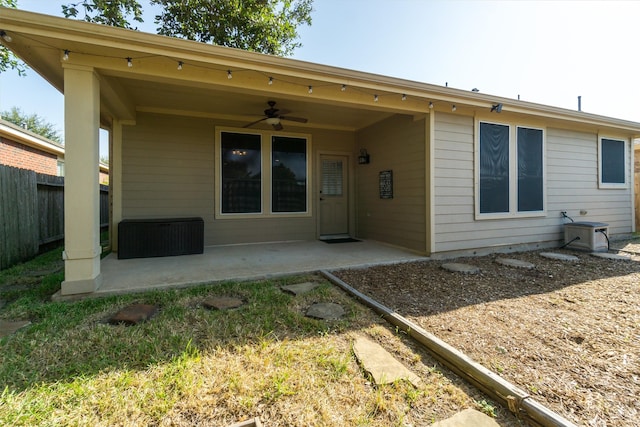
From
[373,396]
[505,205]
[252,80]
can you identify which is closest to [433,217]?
[505,205]

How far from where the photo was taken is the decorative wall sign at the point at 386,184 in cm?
575

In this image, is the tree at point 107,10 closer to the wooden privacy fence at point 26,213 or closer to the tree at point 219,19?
the tree at point 219,19

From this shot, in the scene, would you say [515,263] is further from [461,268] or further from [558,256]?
[558,256]

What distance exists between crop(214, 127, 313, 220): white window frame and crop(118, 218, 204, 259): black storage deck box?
0.83 m

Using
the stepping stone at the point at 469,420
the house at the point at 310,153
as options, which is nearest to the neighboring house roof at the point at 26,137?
the house at the point at 310,153

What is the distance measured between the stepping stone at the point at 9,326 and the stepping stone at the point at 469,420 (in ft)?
10.1

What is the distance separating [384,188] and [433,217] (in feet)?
4.43

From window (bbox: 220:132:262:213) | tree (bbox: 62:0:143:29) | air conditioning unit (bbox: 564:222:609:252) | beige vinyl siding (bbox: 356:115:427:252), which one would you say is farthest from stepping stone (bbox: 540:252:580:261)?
tree (bbox: 62:0:143:29)

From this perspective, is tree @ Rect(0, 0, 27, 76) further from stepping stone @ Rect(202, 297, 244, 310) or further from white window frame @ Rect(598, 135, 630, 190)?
white window frame @ Rect(598, 135, 630, 190)

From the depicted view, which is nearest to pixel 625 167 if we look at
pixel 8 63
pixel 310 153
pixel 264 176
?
pixel 310 153

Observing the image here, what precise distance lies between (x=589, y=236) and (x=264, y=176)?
6.17 m

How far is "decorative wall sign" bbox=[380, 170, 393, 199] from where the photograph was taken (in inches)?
226

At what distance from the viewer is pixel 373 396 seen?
5.36ft

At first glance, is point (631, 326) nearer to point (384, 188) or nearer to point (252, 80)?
point (384, 188)
